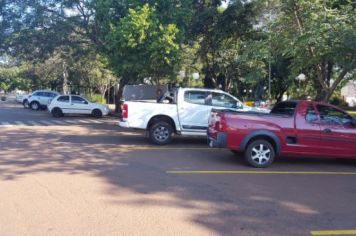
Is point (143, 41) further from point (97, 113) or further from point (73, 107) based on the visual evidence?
point (73, 107)

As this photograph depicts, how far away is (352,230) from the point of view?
219 inches

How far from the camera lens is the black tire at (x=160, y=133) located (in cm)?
1330

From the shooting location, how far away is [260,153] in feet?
32.5

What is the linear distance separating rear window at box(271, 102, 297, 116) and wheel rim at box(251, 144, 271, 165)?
1100mm

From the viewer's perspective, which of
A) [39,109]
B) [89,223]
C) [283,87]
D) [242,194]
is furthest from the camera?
[283,87]

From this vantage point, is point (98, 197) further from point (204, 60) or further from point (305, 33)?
point (204, 60)

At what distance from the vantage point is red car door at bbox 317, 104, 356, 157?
1018 centimetres

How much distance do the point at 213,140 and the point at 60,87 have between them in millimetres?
62276

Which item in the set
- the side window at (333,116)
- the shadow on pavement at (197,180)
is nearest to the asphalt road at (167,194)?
the shadow on pavement at (197,180)

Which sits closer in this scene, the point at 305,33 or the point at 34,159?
the point at 34,159

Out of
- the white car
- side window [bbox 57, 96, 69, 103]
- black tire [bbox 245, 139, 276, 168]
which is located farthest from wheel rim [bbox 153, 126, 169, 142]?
side window [bbox 57, 96, 69, 103]

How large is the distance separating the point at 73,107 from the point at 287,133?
19.3 m

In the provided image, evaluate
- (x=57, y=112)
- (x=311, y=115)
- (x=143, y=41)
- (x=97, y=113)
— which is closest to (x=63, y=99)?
(x=57, y=112)

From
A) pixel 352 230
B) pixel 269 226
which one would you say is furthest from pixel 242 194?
pixel 352 230
